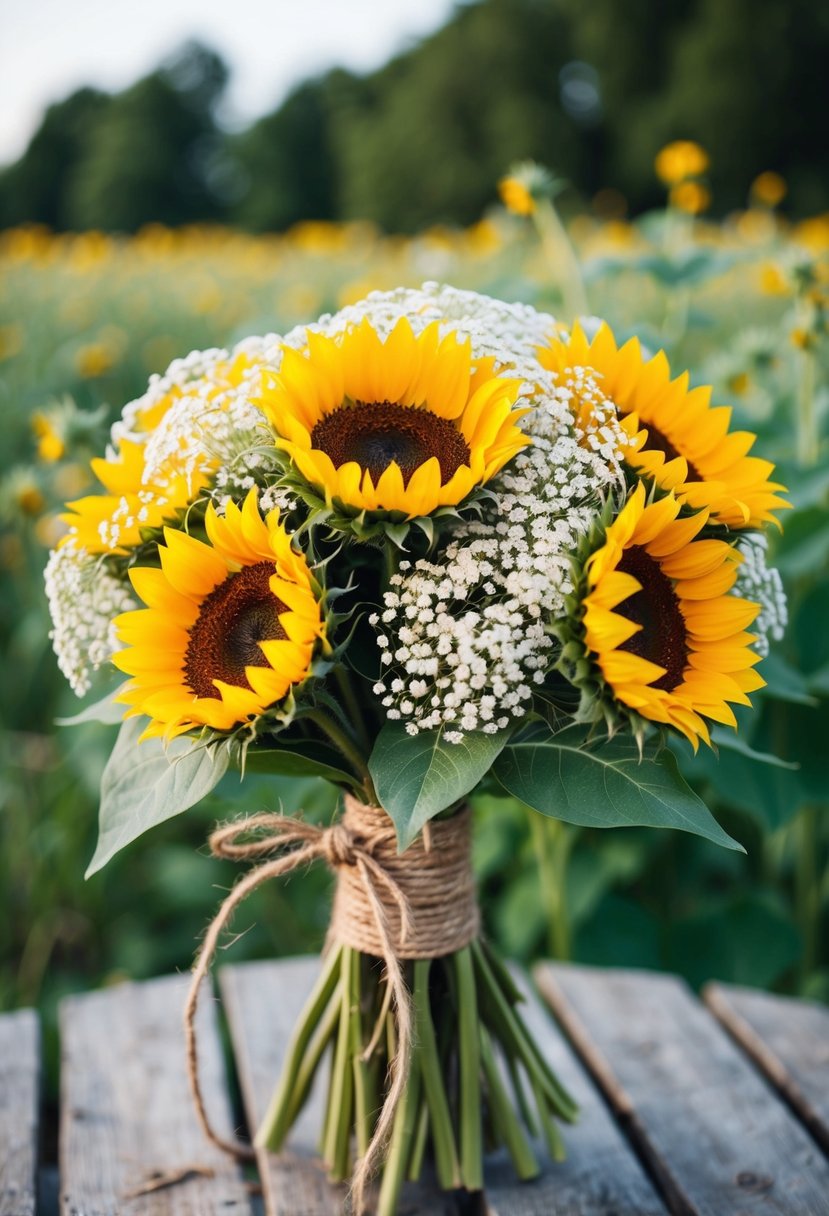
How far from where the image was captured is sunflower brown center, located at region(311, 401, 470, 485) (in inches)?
29.7

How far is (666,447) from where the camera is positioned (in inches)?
33.0

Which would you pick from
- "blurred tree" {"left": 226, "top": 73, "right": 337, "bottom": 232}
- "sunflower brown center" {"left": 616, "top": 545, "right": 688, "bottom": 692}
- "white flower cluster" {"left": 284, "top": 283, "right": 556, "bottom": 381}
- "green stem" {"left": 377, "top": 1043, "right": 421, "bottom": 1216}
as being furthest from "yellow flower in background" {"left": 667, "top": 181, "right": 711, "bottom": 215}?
"blurred tree" {"left": 226, "top": 73, "right": 337, "bottom": 232}

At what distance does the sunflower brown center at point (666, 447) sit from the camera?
2.72 feet

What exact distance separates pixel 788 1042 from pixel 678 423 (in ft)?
2.53

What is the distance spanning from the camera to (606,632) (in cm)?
66

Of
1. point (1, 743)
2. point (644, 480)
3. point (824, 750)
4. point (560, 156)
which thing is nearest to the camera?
point (644, 480)

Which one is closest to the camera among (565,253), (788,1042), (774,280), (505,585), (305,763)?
(505,585)

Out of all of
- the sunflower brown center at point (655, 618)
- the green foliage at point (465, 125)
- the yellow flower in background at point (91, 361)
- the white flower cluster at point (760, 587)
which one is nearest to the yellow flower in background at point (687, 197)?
the yellow flower in background at point (91, 361)

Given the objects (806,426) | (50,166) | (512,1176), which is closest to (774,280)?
(806,426)

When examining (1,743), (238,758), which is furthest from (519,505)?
(1,743)

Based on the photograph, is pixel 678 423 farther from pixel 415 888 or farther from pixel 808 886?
pixel 808 886

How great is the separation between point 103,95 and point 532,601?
29962mm

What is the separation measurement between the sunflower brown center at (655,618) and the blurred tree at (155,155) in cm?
2466

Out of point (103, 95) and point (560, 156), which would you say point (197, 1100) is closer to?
point (560, 156)
